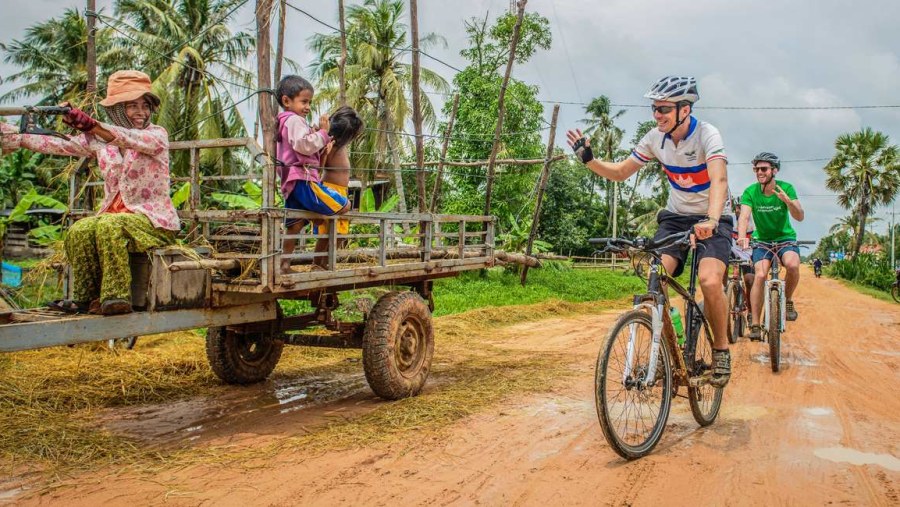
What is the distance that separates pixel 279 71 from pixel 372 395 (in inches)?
310

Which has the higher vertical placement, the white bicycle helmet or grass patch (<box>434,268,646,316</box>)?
the white bicycle helmet

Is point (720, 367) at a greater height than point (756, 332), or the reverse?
point (720, 367)

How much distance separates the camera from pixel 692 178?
4871mm

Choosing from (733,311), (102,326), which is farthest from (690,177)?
(102,326)

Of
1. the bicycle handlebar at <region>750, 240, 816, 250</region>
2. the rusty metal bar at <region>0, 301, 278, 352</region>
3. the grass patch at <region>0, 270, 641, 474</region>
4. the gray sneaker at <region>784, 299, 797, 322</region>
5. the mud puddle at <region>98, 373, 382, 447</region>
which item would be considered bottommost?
the mud puddle at <region>98, 373, 382, 447</region>

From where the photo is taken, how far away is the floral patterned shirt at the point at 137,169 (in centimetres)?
455

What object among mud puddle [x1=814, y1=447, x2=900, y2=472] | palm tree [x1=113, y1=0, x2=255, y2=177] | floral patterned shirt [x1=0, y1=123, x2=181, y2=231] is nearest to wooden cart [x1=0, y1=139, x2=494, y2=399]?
floral patterned shirt [x1=0, y1=123, x2=181, y2=231]

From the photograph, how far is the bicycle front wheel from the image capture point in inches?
155

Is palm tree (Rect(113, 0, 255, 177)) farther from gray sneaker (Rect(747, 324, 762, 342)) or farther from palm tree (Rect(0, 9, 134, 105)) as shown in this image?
gray sneaker (Rect(747, 324, 762, 342))

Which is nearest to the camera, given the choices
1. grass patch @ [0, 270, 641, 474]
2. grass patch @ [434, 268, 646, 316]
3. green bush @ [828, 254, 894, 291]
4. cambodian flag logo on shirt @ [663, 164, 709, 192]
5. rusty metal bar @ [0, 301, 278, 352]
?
rusty metal bar @ [0, 301, 278, 352]

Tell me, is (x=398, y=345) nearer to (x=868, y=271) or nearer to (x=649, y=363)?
(x=649, y=363)

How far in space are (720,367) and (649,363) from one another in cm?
97

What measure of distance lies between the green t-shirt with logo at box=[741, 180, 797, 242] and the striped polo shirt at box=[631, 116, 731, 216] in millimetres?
3311

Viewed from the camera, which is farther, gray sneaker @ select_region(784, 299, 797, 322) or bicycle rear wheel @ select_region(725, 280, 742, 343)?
bicycle rear wheel @ select_region(725, 280, 742, 343)
